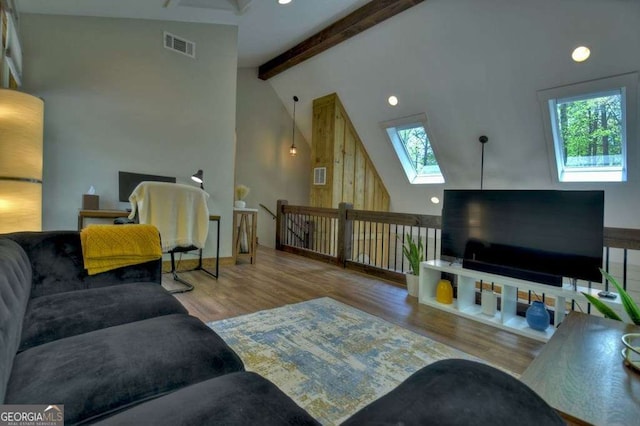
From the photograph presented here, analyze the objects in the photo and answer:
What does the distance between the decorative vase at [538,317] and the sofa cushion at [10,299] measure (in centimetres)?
299

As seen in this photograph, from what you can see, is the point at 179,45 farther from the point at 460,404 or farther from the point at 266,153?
the point at 460,404

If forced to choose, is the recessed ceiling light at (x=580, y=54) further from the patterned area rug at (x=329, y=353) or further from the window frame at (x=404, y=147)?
the patterned area rug at (x=329, y=353)

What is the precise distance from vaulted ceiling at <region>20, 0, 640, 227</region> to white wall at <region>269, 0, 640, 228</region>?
0.01m

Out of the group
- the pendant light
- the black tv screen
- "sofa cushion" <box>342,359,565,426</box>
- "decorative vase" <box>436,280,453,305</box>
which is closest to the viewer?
"sofa cushion" <box>342,359,565,426</box>

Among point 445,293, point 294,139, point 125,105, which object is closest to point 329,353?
point 445,293

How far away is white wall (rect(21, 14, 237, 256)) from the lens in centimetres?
331

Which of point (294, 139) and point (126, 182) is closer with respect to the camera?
point (126, 182)

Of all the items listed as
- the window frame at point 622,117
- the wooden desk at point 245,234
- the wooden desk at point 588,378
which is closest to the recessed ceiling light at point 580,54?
the window frame at point 622,117

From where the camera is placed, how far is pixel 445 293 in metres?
3.03

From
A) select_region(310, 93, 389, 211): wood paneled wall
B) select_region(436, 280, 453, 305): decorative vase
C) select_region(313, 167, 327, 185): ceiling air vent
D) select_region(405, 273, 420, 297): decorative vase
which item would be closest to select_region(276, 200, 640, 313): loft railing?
select_region(405, 273, 420, 297): decorative vase

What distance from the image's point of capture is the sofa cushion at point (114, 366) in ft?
2.80

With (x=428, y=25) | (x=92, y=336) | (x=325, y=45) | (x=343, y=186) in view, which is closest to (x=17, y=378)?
(x=92, y=336)

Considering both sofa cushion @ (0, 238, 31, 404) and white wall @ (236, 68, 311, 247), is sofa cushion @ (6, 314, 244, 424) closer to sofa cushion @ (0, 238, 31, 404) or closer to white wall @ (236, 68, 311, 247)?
sofa cushion @ (0, 238, 31, 404)

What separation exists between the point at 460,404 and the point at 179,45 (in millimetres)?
4676
